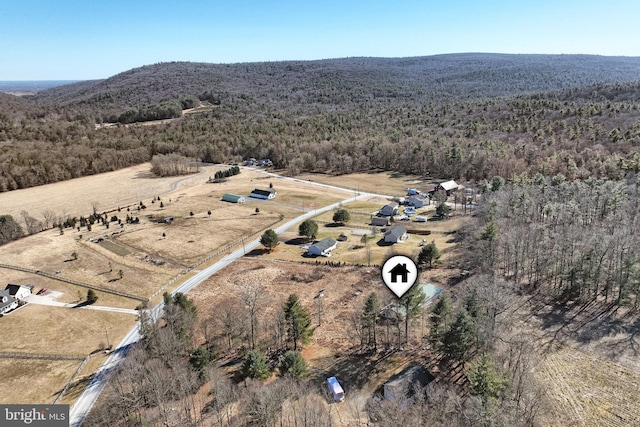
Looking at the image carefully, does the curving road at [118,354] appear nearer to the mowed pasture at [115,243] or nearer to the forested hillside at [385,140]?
the mowed pasture at [115,243]

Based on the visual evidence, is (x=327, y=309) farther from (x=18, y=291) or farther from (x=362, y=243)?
(x=18, y=291)

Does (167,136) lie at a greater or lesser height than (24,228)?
greater

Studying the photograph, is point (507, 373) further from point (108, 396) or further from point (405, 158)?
point (405, 158)

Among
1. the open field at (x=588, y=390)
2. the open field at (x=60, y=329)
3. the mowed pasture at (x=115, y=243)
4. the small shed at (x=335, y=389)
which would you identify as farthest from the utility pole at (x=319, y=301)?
the open field at (x=588, y=390)

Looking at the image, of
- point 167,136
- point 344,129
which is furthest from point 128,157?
point 344,129

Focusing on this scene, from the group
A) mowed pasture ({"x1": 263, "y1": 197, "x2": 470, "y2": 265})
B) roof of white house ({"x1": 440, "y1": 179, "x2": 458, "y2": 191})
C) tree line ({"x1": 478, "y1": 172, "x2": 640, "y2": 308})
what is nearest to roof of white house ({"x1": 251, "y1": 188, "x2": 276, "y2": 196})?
mowed pasture ({"x1": 263, "y1": 197, "x2": 470, "y2": 265})

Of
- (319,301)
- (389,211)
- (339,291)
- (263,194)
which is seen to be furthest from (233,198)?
(319,301)
